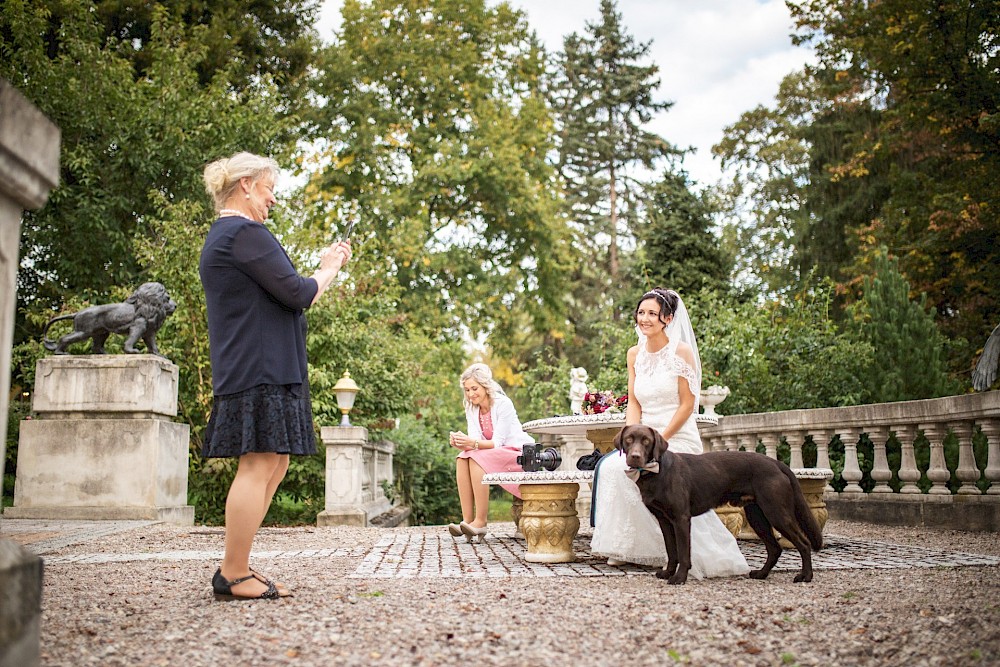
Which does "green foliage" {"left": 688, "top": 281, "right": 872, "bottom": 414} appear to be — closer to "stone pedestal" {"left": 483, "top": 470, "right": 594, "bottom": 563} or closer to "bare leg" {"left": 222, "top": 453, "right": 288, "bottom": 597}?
"stone pedestal" {"left": 483, "top": 470, "right": 594, "bottom": 563}

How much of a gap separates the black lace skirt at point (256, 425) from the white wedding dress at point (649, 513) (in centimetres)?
233

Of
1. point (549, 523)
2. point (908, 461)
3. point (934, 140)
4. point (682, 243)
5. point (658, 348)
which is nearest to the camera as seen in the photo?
point (658, 348)

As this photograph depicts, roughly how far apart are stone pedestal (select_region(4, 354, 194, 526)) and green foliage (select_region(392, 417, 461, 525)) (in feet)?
22.5

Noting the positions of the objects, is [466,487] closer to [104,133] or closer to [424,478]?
[424,478]

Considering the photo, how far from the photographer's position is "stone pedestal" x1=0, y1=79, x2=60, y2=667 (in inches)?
80.7

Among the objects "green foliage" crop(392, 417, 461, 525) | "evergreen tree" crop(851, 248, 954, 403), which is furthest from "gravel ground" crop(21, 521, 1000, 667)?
"green foliage" crop(392, 417, 461, 525)

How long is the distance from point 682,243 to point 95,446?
47.0ft

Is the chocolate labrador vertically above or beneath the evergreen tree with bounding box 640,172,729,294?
beneath

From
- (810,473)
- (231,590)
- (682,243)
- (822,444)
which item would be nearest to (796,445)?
(822,444)

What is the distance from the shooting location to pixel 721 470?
4.76m

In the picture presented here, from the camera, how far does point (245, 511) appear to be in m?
3.61

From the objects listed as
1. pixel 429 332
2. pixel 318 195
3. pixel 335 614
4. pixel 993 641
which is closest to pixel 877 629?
pixel 993 641

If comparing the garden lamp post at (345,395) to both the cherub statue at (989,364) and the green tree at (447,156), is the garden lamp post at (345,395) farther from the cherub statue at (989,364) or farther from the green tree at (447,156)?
the green tree at (447,156)

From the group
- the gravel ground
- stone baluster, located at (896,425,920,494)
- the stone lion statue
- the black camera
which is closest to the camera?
the gravel ground
